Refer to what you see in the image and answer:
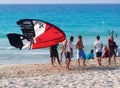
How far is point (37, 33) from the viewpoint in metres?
14.8

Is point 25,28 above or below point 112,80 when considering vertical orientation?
above

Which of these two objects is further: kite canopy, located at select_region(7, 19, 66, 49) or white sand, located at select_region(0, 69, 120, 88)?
kite canopy, located at select_region(7, 19, 66, 49)

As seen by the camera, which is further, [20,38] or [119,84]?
[20,38]

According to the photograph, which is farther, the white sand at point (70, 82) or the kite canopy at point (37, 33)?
the kite canopy at point (37, 33)

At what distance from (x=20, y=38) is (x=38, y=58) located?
649cm

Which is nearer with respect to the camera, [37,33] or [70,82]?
[70,82]

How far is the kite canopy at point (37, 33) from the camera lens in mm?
14547

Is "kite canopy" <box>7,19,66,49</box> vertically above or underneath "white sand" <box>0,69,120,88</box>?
above

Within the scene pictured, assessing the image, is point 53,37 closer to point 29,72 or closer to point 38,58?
point 29,72

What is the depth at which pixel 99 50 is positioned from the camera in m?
14.5

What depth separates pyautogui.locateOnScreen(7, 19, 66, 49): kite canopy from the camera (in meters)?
14.5

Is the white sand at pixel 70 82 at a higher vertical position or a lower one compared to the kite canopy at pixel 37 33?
lower

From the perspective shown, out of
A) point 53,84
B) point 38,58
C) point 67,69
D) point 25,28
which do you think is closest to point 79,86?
point 53,84

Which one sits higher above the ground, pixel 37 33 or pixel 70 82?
pixel 37 33
